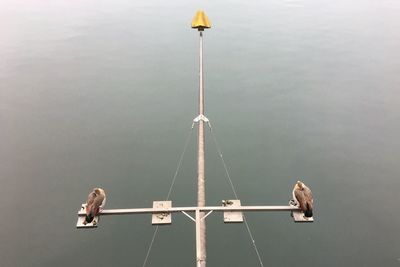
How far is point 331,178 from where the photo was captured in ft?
63.8

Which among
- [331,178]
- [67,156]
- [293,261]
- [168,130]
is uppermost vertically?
[168,130]

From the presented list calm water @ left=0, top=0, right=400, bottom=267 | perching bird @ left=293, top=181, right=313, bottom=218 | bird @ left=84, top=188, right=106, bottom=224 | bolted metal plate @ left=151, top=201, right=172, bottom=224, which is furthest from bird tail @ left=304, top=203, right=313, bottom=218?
calm water @ left=0, top=0, right=400, bottom=267

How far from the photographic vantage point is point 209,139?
22438mm

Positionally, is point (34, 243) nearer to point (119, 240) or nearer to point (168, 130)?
point (119, 240)

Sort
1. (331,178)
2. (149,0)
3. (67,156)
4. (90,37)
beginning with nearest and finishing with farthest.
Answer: (331,178) < (67,156) < (90,37) < (149,0)

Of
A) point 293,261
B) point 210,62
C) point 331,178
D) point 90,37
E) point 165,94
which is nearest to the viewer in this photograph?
point 293,261

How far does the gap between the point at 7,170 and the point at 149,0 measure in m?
42.0

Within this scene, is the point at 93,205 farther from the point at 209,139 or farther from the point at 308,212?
the point at 209,139

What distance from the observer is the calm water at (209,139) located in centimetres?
1576

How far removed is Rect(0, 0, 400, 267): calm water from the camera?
15.8m

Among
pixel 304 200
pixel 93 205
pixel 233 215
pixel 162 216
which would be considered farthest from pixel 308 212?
pixel 93 205

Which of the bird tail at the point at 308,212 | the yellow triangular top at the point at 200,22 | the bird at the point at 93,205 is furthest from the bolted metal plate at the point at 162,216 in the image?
the yellow triangular top at the point at 200,22

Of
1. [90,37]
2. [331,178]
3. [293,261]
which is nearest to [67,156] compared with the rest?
[293,261]

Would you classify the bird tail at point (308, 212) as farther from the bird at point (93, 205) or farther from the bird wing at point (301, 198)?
the bird at point (93, 205)
